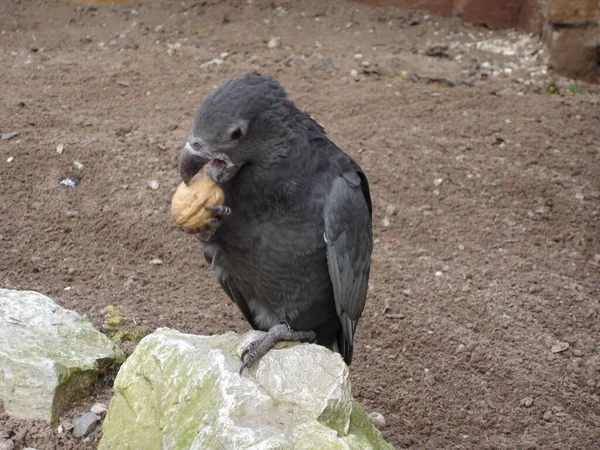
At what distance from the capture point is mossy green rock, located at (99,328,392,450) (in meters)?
2.32

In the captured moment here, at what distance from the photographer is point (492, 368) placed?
12.6 ft

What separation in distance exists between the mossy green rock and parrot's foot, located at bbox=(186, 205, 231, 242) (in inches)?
16.7

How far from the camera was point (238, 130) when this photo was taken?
8.52ft

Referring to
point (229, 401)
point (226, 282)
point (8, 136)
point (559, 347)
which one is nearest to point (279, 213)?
point (226, 282)

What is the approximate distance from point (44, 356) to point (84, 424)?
→ 0.32 metres

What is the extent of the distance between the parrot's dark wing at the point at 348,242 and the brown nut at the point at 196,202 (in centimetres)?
48

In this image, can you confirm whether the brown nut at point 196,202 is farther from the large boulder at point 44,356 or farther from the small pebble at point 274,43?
the small pebble at point 274,43

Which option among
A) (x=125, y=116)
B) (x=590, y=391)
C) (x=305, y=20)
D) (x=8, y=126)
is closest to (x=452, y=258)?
(x=590, y=391)

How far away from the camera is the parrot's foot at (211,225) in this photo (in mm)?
2738

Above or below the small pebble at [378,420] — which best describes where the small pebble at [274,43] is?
above

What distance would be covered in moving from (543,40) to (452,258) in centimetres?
388

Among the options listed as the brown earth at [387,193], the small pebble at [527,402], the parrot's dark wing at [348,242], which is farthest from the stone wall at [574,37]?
the parrot's dark wing at [348,242]

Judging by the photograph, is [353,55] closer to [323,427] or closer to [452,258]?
[452,258]

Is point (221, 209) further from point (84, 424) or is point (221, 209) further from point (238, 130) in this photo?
point (84, 424)
